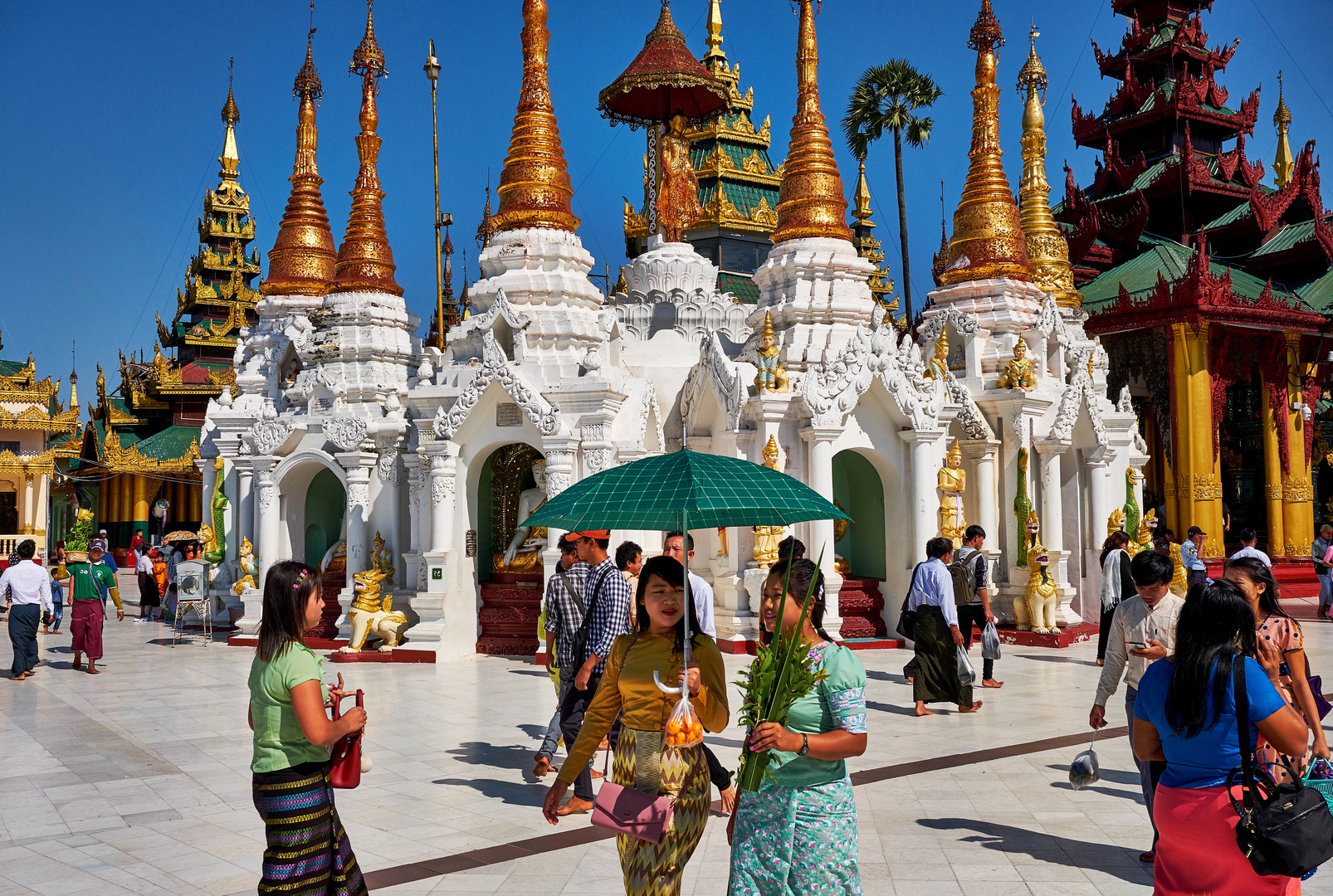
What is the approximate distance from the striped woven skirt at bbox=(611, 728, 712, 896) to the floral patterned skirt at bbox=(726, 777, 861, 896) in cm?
20

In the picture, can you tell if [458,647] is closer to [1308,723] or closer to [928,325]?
[928,325]

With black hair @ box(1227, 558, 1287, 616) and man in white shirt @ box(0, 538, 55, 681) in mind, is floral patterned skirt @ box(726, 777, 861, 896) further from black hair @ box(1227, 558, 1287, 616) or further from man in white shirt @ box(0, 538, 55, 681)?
man in white shirt @ box(0, 538, 55, 681)

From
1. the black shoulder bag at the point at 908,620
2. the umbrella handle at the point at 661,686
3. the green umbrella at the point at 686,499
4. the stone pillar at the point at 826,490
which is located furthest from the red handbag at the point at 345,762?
the stone pillar at the point at 826,490

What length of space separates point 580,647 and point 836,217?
11.1m

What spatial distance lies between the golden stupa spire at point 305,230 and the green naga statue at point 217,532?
355 cm

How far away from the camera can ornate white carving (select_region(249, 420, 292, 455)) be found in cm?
1753

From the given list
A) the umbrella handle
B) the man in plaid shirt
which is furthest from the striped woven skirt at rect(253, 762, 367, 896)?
the man in plaid shirt

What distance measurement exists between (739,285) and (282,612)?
2118 cm

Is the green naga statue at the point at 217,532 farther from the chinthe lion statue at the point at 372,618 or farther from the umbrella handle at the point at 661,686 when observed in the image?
the umbrella handle at the point at 661,686

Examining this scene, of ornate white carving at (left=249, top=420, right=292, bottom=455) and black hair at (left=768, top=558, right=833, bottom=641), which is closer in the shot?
black hair at (left=768, top=558, right=833, bottom=641)

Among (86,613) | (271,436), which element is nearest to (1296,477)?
(271,436)

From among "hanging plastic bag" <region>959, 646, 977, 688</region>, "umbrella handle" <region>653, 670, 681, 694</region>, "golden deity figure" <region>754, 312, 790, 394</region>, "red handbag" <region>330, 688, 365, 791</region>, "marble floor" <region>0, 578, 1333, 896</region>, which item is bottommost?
"marble floor" <region>0, 578, 1333, 896</region>

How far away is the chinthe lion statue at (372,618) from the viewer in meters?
15.1

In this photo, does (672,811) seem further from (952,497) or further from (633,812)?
(952,497)
